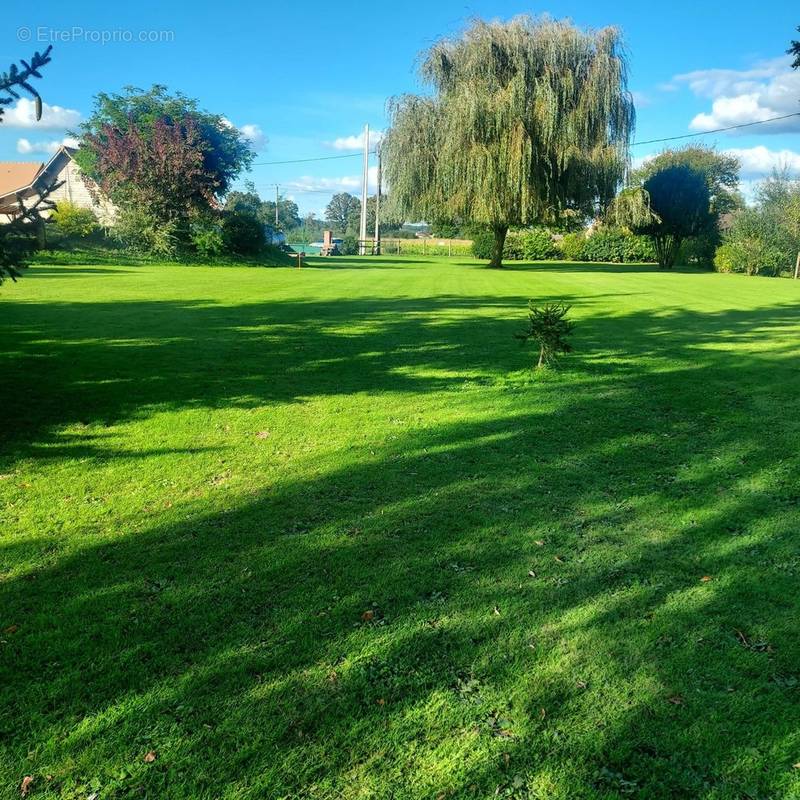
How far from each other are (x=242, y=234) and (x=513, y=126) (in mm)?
15762

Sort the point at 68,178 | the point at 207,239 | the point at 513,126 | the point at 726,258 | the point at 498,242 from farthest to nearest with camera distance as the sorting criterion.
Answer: the point at 68,178 < the point at 726,258 < the point at 498,242 < the point at 207,239 < the point at 513,126

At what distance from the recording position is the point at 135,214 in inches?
1373

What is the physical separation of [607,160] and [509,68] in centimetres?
643

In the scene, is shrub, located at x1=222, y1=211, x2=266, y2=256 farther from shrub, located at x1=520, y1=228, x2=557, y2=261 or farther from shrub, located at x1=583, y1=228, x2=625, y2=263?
shrub, located at x1=583, y1=228, x2=625, y2=263

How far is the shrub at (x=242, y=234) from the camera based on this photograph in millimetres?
36375

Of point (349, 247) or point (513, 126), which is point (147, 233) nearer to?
point (513, 126)

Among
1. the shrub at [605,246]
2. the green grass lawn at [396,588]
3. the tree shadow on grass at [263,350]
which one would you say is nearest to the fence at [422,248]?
the shrub at [605,246]

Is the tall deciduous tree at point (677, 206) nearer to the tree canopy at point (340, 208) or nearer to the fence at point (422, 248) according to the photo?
the fence at point (422, 248)

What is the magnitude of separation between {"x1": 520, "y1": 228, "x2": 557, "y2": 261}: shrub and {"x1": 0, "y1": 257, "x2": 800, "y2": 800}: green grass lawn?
154 feet

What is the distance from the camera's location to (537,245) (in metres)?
53.5

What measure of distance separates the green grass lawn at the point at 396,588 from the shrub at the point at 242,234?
99.1 ft

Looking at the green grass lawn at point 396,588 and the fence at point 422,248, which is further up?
the fence at point 422,248

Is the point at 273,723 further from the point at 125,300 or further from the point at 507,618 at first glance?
the point at 125,300

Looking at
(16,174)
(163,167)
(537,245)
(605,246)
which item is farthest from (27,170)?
(605,246)
